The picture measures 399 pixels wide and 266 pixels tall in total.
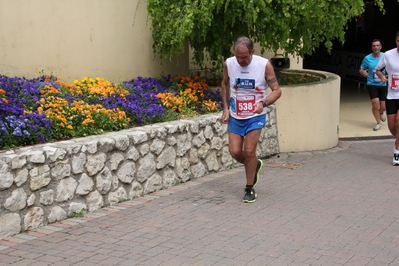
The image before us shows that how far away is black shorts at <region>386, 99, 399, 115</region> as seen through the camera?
8.31m

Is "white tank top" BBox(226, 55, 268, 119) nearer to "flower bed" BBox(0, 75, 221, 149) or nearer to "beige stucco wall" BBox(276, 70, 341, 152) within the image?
"flower bed" BBox(0, 75, 221, 149)

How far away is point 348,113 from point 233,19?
248 inches

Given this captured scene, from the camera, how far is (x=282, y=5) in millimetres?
8133

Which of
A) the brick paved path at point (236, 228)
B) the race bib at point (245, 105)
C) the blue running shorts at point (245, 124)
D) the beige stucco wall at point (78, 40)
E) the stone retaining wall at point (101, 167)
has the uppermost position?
the beige stucco wall at point (78, 40)

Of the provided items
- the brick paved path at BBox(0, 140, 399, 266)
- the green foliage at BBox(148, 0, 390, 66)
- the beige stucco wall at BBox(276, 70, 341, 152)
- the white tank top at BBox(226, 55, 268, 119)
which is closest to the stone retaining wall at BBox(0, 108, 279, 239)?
the brick paved path at BBox(0, 140, 399, 266)

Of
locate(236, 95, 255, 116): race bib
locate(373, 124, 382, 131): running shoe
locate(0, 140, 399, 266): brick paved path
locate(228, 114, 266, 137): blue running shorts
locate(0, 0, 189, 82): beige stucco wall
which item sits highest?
locate(0, 0, 189, 82): beige stucco wall

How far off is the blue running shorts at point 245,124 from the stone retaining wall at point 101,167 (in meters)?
0.96

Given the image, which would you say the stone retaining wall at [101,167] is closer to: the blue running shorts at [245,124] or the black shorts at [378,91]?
the blue running shorts at [245,124]

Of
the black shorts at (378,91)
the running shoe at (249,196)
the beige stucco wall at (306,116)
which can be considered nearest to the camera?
the running shoe at (249,196)

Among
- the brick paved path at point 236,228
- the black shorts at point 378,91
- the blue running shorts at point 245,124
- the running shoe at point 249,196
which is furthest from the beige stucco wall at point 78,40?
the black shorts at point 378,91

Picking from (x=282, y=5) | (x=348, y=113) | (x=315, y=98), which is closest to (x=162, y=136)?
(x=282, y=5)

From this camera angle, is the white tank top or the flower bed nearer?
the flower bed

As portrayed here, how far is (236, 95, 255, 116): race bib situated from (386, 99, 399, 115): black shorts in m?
3.07

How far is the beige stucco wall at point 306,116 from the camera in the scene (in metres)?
9.31
